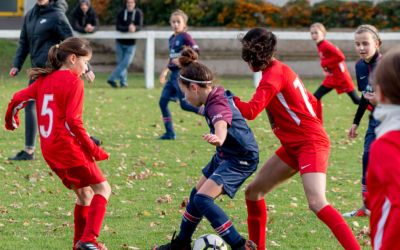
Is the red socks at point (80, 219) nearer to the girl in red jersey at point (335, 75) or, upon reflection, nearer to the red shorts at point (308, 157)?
the red shorts at point (308, 157)

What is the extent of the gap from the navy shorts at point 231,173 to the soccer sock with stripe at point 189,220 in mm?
243

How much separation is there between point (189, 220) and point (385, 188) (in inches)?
115

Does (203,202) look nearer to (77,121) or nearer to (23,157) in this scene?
(77,121)

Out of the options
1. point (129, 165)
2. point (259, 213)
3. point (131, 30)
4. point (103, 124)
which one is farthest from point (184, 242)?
point (131, 30)

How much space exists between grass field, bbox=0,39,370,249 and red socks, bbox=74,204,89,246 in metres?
0.22

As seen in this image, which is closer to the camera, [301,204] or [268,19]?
[301,204]

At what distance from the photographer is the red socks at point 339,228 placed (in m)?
6.27

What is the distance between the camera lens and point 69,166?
672 centimetres

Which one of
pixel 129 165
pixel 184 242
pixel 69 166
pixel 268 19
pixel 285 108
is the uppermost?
pixel 285 108

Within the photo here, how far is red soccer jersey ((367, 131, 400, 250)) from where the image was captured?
392 centimetres

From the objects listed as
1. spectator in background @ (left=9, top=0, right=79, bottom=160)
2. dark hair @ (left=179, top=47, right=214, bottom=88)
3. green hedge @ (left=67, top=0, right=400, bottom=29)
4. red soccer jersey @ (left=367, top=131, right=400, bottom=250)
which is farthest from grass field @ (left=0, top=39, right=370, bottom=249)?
green hedge @ (left=67, top=0, right=400, bottom=29)

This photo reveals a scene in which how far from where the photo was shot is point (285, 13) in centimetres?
2675

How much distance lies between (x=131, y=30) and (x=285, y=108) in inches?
611

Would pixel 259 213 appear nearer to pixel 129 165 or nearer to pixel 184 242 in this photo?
pixel 184 242
